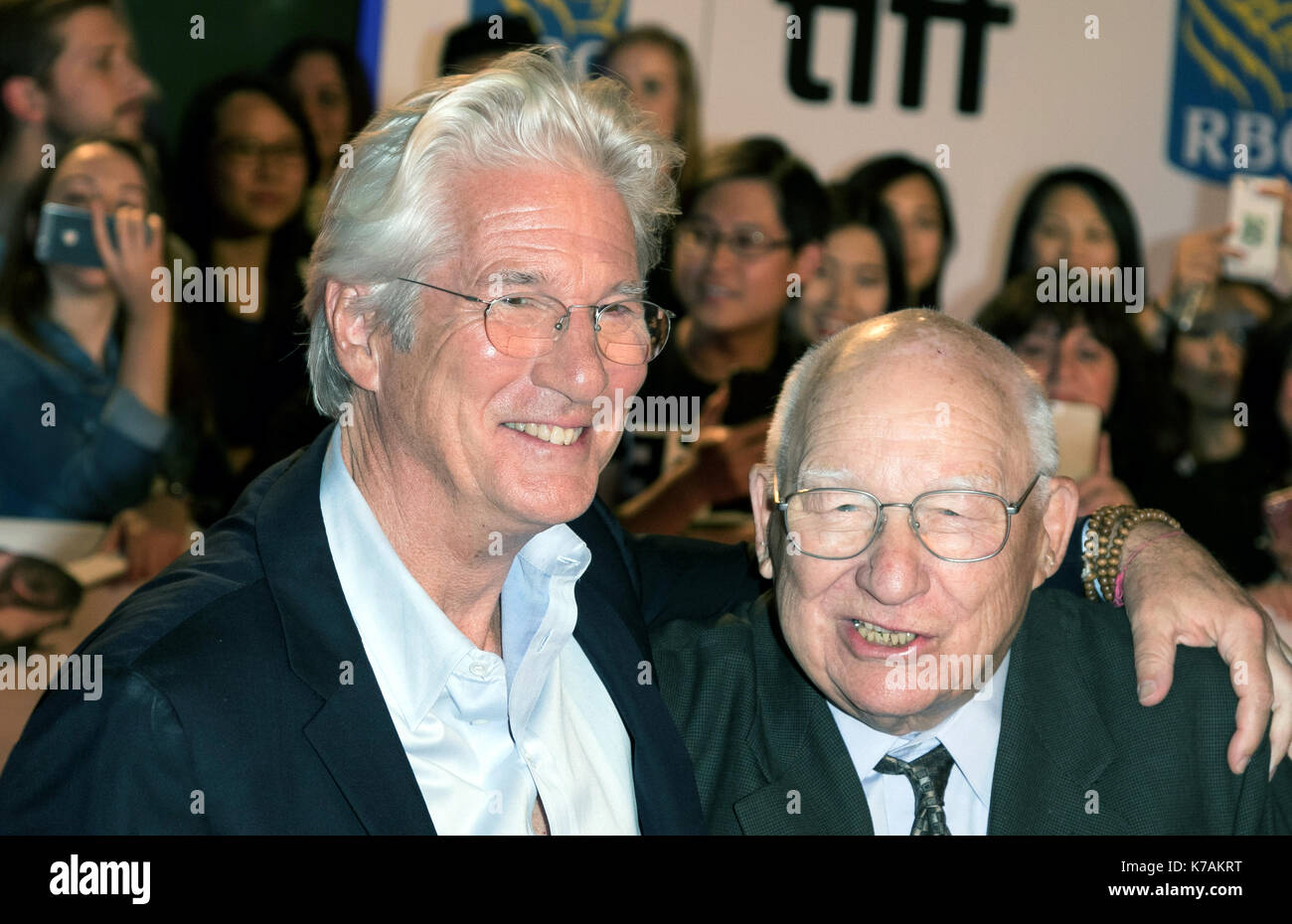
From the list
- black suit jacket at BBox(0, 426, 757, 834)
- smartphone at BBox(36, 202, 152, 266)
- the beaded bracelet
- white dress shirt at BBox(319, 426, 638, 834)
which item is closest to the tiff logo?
smartphone at BBox(36, 202, 152, 266)

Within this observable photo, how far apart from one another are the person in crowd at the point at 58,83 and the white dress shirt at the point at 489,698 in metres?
3.21

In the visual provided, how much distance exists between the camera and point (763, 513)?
1.97 meters

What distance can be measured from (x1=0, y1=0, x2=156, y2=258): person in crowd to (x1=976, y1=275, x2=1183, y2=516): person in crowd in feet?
10.6

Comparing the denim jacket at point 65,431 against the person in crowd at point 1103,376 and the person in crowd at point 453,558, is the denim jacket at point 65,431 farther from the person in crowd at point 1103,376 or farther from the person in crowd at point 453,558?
the person in crowd at point 1103,376

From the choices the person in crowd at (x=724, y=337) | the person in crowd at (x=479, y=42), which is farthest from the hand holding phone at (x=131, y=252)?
the person in crowd at (x=724, y=337)

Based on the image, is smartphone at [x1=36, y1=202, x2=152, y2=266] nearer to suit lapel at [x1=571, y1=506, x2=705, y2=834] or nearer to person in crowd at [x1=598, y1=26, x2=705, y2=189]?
person in crowd at [x1=598, y1=26, x2=705, y2=189]

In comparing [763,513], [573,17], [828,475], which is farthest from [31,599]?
[828,475]

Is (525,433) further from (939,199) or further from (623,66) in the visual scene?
(939,199)

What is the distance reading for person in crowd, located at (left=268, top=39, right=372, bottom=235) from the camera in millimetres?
4863

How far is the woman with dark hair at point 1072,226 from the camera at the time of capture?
18.6 ft

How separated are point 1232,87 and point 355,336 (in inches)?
222

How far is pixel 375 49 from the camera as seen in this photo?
5223 mm

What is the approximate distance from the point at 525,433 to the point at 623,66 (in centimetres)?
388

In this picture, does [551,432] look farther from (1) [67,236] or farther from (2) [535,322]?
(1) [67,236]
